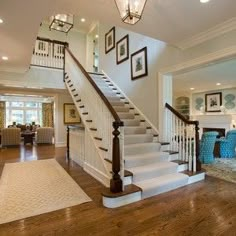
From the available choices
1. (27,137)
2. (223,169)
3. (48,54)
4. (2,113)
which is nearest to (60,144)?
(27,137)

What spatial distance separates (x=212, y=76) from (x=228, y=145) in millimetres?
2461

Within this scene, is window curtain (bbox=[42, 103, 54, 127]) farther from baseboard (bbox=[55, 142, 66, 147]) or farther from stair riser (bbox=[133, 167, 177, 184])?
stair riser (bbox=[133, 167, 177, 184])

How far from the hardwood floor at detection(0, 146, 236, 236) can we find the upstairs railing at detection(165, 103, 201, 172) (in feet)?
2.53

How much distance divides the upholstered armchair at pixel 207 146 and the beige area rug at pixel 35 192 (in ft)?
10.8

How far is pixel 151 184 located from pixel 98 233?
1.23 meters

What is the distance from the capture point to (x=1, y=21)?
317cm

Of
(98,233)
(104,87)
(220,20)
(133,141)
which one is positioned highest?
(220,20)

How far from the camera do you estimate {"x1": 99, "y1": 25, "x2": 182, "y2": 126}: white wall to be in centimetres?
419

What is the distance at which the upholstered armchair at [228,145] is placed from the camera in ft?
17.9

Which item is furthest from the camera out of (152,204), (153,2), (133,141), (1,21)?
(133,141)

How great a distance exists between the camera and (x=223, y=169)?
13.9ft

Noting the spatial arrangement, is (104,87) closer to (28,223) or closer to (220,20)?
(220,20)

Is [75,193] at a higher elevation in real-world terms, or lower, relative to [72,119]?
lower

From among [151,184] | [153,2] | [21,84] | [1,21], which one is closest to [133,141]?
[151,184]
